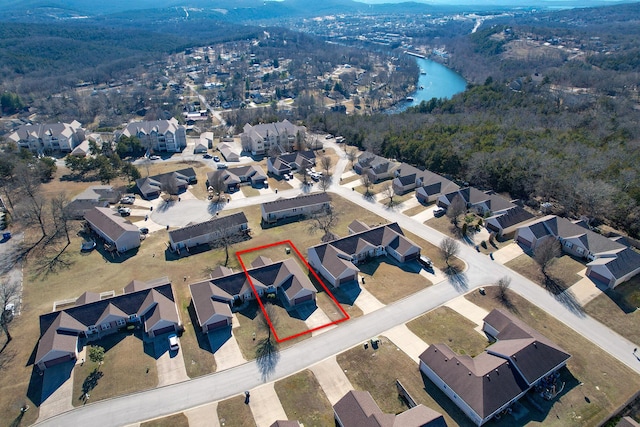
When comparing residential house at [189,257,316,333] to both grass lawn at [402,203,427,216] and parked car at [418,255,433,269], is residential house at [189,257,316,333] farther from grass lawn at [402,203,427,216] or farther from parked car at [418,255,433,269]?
grass lawn at [402,203,427,216]

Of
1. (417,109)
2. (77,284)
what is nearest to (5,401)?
(77,284)

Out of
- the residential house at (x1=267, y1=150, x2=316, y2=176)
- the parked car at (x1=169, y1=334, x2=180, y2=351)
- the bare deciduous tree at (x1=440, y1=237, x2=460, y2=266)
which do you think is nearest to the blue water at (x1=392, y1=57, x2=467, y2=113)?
the residential house at (x1=267, y1=150, x2=316, y2=176)

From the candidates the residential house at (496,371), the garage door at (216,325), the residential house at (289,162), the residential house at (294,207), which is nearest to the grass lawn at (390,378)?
the residential house at (496,371)

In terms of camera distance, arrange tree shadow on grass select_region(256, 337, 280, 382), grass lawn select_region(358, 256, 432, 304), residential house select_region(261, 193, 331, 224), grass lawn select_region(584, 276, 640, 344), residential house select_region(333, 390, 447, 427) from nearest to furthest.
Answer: residential house select_region(333, 390, 447, 427) < tree shadow on grass select_region(256, 337, 280, 382) < grass lawn select_region(584, 276, 640, 344) < grass lawn select_region(358, 256, 432, 304) < residential house select_region(261, 193, 331, 224)

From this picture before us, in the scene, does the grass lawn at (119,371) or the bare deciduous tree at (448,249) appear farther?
the bare deciduous tree at (448,249)

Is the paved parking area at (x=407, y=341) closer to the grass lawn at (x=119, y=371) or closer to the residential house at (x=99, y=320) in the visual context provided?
the residential house at (x=99, y=320)

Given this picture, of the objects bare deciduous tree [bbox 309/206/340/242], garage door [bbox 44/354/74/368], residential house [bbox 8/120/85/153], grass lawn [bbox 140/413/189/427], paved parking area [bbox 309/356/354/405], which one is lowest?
residential house [bbox 8/120/85/153]
